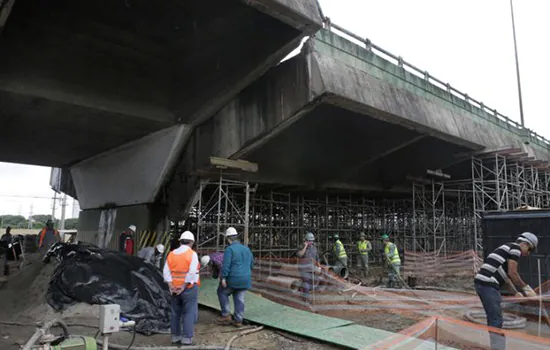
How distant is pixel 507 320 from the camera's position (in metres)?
7.10

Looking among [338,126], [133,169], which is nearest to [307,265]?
[338,126]

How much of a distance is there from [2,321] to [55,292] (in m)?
0.88

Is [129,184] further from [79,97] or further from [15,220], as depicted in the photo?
[15,220]

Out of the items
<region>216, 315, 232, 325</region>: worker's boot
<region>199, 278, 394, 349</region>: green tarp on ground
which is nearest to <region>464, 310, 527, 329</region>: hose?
<region>199, 278, 394, 349</region>: green tarp on ground

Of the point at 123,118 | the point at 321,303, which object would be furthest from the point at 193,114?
the point at 321,303

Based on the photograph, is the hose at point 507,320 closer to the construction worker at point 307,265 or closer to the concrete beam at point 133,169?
the construction worker at point 307,265

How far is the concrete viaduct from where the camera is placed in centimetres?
1012

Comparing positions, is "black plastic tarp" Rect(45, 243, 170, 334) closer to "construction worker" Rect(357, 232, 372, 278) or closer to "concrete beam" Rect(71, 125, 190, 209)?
"concrete beam" Rect(71, 125, 190, 209)

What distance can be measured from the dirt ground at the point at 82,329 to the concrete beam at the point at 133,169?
671 cm

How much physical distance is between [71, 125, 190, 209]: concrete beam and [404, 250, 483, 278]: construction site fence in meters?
9.93

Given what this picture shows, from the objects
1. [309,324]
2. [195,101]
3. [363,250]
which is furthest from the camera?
[363,250]

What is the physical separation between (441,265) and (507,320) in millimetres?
9691

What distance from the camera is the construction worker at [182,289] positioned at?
6.01 m

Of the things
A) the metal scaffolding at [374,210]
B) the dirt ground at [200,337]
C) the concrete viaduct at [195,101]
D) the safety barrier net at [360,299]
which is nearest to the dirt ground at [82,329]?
the dirt ground at [200,337]
